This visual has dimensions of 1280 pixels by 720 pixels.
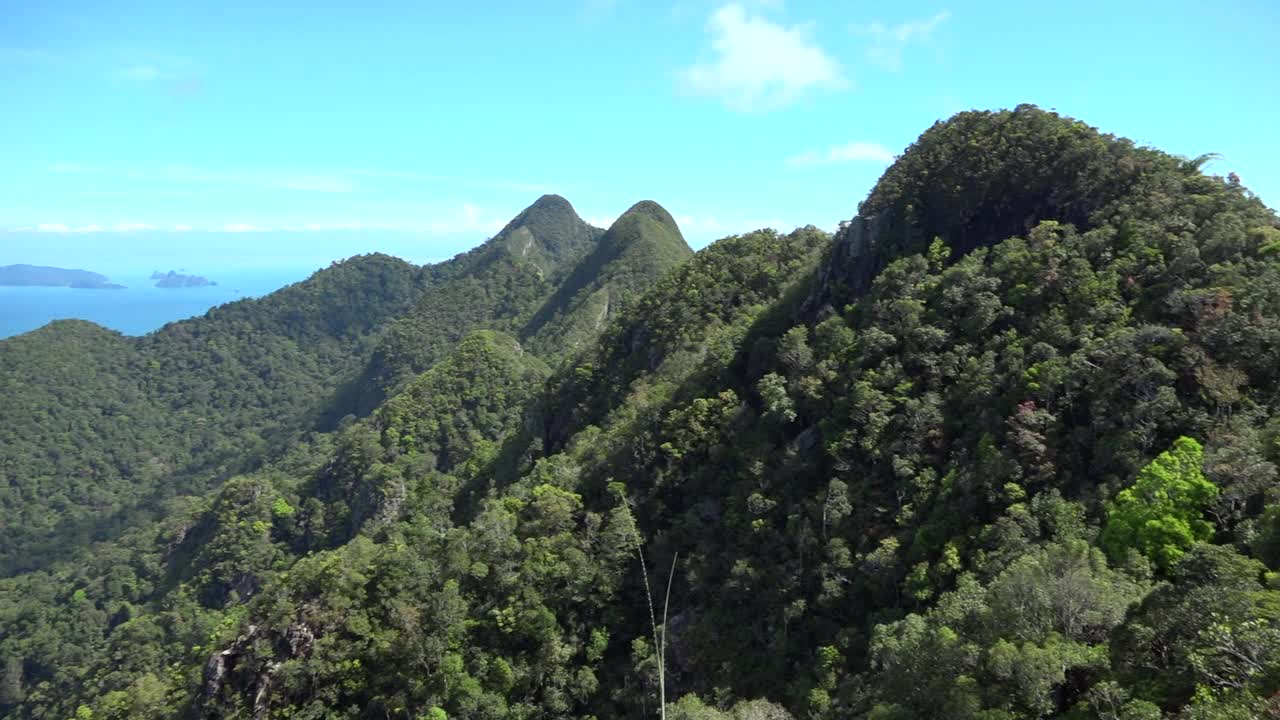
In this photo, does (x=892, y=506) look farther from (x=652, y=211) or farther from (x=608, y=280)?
(x=652, y=211)

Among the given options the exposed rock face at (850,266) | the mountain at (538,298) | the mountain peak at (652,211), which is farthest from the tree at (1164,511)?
the mountain peak at (652,211)

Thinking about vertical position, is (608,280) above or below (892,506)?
above

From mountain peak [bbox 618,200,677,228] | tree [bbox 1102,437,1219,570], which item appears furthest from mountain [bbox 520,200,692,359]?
tree [bbox 1102,437,1219,570]

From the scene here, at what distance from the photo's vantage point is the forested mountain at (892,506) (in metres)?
20.8

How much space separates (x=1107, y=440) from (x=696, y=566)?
1940 centimetres

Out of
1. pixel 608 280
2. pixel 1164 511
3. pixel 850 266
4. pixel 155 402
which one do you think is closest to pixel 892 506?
pixel 1164 511

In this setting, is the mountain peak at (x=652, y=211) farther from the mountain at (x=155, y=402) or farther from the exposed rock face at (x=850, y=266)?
the exposed rock face at (x=850, y=266)

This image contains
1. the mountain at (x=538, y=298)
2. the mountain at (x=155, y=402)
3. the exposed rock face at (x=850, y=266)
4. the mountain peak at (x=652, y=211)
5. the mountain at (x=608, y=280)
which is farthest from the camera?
the mountain peak at (x=652, y=211)

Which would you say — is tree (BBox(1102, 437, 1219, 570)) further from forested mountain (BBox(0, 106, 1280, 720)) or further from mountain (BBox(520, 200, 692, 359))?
mountain (BBox(520, 200, 692, 359))

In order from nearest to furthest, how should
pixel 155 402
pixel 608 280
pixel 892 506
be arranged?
1. pixel 892 506
2. pixel 608 280
3. pixel 155 402

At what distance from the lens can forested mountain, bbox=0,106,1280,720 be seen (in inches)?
820

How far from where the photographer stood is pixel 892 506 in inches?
1323

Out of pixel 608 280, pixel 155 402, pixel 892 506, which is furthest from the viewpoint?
pixel 155 402

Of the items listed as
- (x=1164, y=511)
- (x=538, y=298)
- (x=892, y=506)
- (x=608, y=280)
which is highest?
(x=608, y=280)
